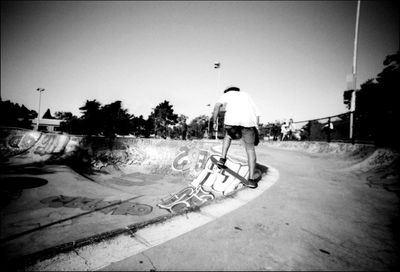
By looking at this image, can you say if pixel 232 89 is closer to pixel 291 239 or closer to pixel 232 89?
pixel 232 89

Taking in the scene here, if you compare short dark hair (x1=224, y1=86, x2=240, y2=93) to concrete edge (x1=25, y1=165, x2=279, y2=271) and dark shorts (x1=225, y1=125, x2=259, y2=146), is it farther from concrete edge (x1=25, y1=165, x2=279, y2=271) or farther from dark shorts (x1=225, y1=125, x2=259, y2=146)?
concrete edge (x1=25, y1=165, x2=279, y2=271)

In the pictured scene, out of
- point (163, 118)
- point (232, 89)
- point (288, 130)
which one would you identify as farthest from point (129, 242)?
point (163, 118)

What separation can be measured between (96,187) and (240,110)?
13.3 m

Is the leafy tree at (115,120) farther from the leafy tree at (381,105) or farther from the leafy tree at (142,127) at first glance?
the leafy tree at (381,105)

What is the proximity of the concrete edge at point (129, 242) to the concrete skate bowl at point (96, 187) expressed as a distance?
5 centimetres

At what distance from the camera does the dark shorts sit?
3.67 m

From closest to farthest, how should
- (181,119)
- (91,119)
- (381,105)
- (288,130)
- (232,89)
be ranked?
(232,89) → (288,130) → (381,105) → (91,119) → (181,119)

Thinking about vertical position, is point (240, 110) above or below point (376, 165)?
above

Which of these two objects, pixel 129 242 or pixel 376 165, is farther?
pixel 376 165

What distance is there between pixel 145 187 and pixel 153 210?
14.7ft

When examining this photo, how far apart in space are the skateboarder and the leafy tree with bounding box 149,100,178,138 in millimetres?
68800

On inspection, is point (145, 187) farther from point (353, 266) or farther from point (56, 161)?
point (353, 266)

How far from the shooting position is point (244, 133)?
3709 mm

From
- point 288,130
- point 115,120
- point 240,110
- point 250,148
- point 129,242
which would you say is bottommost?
point 129,242
